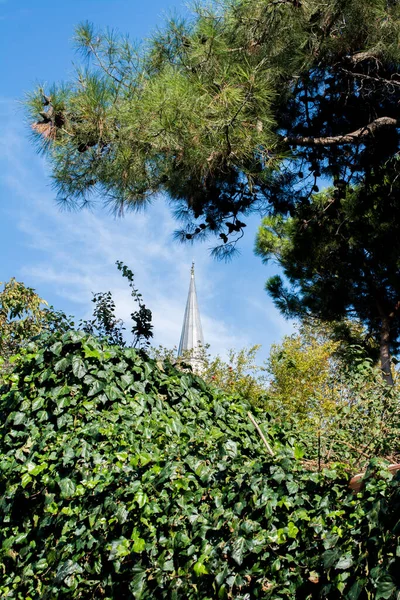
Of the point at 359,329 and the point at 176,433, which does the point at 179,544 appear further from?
the point at 359,329

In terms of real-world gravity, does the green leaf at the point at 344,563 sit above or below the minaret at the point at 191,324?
below

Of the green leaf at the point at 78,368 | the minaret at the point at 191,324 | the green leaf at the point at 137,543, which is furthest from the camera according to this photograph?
the minaret at the point at 191,324

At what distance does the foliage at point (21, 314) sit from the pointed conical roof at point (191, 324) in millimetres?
14922

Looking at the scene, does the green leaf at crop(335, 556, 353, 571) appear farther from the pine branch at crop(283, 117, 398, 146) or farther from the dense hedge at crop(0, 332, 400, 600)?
the pine branch at crop(283, 117, 398, 146)

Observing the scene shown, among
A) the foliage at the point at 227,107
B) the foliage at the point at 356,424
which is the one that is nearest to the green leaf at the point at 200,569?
the foliage at the point at 356,424

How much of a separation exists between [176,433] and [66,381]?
2.27 ft

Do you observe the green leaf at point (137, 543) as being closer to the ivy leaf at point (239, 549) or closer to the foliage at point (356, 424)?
the ivy leaf at point (239, 549)

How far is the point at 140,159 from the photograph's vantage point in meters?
4.09

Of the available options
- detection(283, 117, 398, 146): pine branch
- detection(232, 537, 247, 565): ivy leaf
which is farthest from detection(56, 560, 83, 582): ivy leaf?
detection(283, 117, 398, 146): pine branch

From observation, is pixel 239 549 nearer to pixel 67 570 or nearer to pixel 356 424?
pixel 67 570

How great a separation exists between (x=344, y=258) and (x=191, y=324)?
50.8ft

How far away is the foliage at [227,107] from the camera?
155 inches

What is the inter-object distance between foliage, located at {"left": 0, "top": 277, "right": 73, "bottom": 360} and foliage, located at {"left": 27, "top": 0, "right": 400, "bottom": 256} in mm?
2793

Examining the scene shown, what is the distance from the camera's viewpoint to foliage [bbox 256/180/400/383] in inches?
252
